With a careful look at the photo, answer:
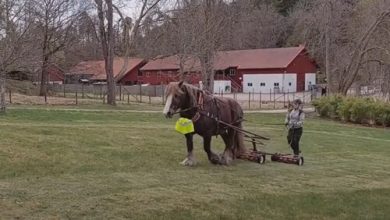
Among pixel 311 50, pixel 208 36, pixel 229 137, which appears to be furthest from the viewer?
pixel 311 50

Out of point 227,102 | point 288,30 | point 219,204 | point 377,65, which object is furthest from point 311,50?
point 219,204

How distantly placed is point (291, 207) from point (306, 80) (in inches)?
3054

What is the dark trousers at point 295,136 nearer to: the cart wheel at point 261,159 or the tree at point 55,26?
the cart wheel at point 261,159

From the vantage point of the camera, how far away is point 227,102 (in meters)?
12.7

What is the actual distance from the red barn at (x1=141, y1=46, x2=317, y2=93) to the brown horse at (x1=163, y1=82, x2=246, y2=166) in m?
66.2

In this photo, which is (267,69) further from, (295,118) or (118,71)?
(295,118)

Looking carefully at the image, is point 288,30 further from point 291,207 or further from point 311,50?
point 291,207

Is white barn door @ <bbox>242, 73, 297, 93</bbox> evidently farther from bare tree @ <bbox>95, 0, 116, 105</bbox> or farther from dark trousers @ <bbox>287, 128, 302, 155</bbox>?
dark trousers @ <bbox>287, 128, 302, 155</bbox>

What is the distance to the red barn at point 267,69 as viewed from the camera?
8075 centimetres

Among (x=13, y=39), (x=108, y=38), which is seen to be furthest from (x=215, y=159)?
(x=108, y=38)

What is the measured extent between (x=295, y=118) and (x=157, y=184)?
220 inches

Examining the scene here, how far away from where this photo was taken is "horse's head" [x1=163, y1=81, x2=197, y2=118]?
10.7m

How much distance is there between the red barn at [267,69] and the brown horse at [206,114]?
66.2 metres

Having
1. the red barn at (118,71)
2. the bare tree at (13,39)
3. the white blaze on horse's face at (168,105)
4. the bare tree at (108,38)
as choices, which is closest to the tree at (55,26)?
the bare tree at (108,38)
